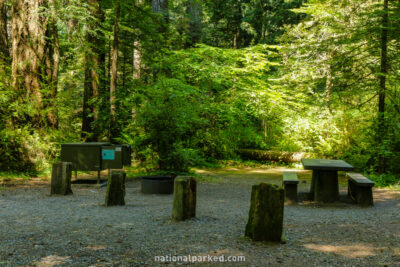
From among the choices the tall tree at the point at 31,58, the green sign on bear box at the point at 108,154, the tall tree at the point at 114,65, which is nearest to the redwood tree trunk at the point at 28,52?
the tall tree at the point at 31,58

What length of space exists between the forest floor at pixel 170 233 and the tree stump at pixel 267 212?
0.48ft

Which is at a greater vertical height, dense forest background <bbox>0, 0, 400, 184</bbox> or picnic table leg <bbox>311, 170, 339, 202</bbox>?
dense forest background <bbox>0, 0, 400, 184</bbox>

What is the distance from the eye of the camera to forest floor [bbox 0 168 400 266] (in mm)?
3668

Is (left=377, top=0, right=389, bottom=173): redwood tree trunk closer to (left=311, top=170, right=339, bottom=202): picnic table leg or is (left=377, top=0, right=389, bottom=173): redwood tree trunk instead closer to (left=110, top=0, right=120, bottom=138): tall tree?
(left=311, top=170, right=339, bottom=202): picnic table leg

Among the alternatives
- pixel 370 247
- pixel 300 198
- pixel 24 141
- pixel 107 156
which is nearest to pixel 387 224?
pixel 370 247

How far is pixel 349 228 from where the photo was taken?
202 inches

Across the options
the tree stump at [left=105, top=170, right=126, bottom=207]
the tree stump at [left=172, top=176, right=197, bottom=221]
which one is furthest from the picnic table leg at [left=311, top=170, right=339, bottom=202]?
the tree stump at [left=105, top=170, right=126, bottom=207]

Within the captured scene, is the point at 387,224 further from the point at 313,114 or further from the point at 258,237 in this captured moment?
the point at 313,114

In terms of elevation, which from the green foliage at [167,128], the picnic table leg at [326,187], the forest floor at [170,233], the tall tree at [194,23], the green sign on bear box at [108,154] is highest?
the tall tree at [194,23]

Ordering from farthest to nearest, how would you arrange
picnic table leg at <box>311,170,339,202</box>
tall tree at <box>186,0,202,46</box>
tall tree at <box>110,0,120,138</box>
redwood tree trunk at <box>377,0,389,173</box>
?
tall tree at <box>186,0,202,46</box>
tall tree at <box>110,0,120,138</box>
redwood tree trunk at <box>377,0,389,173</box>
picnic table leg at <box>311,170,339,202</box>

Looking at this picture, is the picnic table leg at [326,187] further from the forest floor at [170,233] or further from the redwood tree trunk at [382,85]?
the redwood tree trunk at [382,85]

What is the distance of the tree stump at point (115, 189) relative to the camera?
21.5 ft

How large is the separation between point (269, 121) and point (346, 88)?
5989 mm

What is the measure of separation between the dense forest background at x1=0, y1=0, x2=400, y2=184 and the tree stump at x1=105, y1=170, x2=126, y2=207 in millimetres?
3395
